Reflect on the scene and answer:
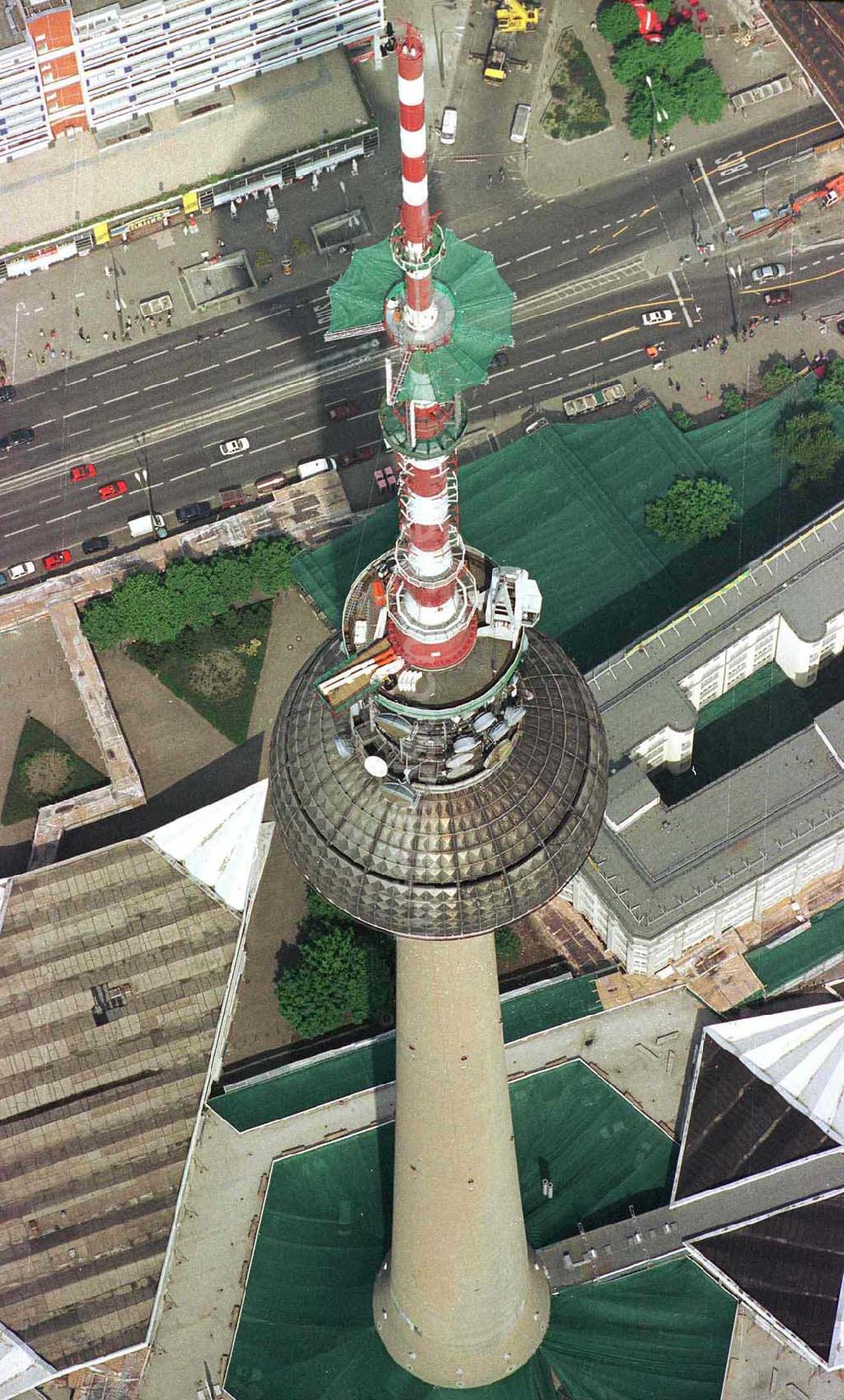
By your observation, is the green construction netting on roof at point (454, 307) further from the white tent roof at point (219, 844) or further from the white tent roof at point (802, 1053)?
the white tent roof at point (802, 1053)

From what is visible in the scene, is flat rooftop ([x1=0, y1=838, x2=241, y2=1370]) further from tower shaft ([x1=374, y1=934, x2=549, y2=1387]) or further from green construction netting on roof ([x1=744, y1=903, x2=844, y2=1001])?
green construction netting on roof ([x1=744, y1=903, x2=844, y2=1001])

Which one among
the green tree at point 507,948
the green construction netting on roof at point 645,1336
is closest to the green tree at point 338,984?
the green tree at point 507,948

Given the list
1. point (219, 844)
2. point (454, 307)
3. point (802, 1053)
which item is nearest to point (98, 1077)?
point (219, 844)

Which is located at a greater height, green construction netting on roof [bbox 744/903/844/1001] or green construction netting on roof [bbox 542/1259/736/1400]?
green construction netting on roof [bbox 744/903/844/1001]

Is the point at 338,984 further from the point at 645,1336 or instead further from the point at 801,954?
the point at 801,954

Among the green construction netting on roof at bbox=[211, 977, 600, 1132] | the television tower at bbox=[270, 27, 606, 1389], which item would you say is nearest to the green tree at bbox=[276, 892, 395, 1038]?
the green construction netting on roof at bbox=[211, 977, 600, 1132]

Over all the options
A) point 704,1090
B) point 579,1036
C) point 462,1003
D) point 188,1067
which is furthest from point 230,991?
point 462,1003
